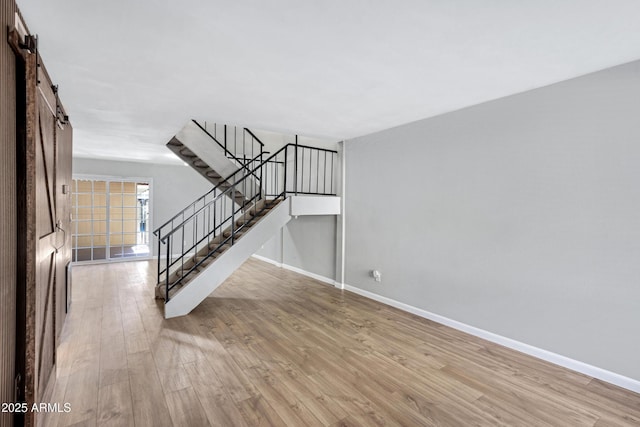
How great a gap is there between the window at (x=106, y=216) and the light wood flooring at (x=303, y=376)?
12.8 feet

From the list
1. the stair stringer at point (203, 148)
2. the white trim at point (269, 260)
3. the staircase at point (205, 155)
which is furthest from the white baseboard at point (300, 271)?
the stair stringer at point (203, 148)

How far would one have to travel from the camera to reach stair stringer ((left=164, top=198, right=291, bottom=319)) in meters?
3.94

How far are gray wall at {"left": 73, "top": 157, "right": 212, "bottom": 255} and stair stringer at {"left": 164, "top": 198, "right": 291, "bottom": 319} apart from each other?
4.73 m

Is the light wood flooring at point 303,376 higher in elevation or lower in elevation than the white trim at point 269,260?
lower

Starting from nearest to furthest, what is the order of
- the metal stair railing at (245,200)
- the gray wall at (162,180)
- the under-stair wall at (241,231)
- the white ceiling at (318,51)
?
1. the white ceiling at (318,51)
2. the under-stair wall at (241,231)
3. the metal stair railing at (245,200)
4. the gray wall at (162,180)

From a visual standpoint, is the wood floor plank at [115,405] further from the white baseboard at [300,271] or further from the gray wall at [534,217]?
the white baseboard at [300,271]

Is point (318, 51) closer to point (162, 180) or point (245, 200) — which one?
point (245, 200)

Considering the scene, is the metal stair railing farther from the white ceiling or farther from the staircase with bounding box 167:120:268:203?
the white ceiling

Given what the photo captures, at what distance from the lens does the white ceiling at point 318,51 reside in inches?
70.3

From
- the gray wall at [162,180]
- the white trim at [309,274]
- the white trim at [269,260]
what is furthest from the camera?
the gray wall at [162,180]

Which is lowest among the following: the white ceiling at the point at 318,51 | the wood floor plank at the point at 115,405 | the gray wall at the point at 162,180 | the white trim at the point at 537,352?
the wood floor plank at the point at 115,405

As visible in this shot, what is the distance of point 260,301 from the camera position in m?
4.59

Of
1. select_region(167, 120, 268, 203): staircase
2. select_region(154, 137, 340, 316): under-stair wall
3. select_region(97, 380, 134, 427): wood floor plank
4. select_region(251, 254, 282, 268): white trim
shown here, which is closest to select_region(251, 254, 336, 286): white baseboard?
select_region(251, 254, 282, 268): white trim

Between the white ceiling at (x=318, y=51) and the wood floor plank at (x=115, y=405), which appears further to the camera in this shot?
the wood floor plank at (x=115, y=405)
